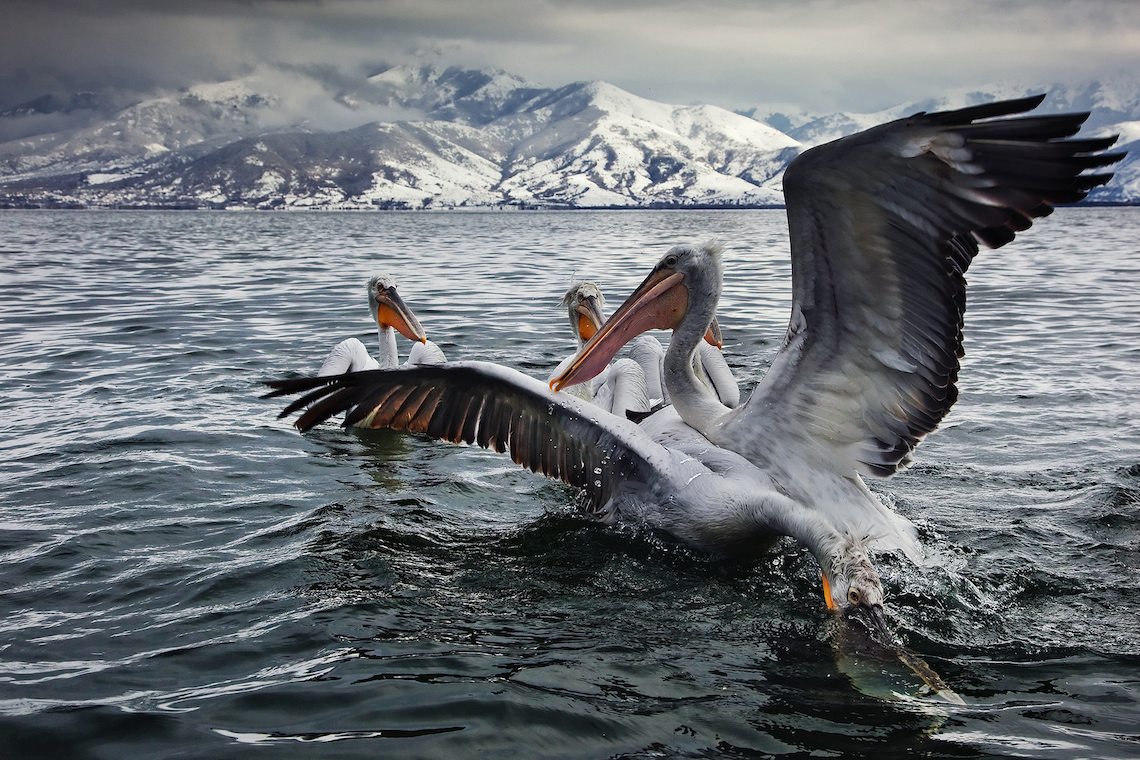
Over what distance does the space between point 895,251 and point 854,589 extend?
4.47ft

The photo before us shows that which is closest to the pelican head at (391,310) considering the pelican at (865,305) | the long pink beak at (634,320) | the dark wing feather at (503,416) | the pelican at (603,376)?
the pelican at (603,376)

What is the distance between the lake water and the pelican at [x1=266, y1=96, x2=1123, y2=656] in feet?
0.97

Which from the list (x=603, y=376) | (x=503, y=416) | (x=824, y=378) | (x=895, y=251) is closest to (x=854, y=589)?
(x=824, y=378)

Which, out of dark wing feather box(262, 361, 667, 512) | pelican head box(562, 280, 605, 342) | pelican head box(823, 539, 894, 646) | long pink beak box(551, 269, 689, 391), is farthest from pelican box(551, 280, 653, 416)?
pelican head box(823, 539, 894, 646)

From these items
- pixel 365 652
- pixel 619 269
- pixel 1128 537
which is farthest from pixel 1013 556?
pixel 619 269

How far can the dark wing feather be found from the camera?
4.44 m

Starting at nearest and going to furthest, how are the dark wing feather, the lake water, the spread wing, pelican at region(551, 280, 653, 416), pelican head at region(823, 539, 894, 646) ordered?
the lake water < the spread wing < pelican head at region(823, 539, 894, 646) < the dark wing feather < pelican at region(551, 280, 653, 416)

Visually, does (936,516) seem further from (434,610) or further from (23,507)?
(23,507)

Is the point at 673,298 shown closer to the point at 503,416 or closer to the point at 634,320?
the point at 634,320

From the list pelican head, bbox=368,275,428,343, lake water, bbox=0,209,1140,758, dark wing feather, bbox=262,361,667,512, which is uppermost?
pelican head, bbox=368,275,428,343

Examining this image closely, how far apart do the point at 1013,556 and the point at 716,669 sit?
187 centimetres

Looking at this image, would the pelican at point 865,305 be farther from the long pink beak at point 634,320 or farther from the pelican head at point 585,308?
the pelican head at point 585,308

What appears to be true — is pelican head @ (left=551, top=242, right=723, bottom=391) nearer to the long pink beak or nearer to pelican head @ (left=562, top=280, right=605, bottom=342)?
the long pink beak

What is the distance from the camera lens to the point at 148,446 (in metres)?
5.91
